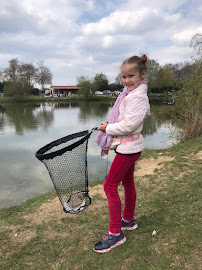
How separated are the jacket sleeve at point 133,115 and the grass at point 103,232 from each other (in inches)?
53.3

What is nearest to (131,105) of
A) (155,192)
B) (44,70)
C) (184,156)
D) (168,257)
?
(168,257)

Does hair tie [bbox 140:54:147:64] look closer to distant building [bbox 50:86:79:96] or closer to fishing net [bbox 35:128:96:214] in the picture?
fishing net [bbox 35:128:96:214]

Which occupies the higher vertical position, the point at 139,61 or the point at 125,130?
the point at 139,61

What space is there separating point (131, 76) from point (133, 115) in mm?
419

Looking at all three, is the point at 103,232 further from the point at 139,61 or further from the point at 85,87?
the point at 85,87

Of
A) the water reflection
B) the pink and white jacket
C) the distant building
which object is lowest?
the water reflection

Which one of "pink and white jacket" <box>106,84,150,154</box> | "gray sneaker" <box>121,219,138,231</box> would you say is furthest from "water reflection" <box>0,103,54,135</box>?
"pink and white jacket" <box>106,84,150,154</box>

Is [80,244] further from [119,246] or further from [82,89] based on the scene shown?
[82,89]

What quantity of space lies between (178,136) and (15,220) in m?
8.84

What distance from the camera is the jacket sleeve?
6.84 feet

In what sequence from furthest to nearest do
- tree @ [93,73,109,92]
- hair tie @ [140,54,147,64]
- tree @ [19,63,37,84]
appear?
tree @ [93,73,109,92]
tree @ [19,63,37,84]
hair tie @ [140,54,147,64]

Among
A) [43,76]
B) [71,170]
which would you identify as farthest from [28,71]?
[71,170]

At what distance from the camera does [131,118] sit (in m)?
2.08

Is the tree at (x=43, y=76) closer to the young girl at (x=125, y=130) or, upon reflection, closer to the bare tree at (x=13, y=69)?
the bare tree at (x=13, y=69)
